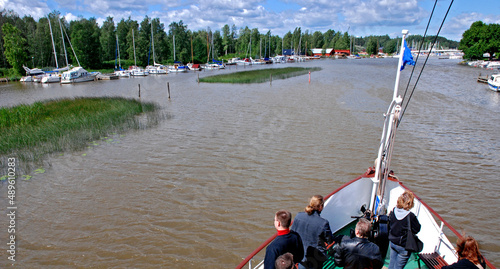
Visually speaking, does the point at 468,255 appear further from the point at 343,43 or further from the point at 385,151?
the point at 343,43

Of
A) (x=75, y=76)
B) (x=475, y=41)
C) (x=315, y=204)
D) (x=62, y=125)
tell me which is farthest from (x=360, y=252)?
(x=475, y=41)

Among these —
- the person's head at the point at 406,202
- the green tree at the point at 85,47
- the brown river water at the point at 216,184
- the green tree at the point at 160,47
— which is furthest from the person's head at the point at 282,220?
the green tree at the point at 160,47

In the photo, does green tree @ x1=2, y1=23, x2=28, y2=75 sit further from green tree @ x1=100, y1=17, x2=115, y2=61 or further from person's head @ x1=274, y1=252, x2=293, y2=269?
person's head @ x1=274, y1=252, x2=293, y2=269

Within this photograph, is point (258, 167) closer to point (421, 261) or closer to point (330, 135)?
point (330, 135)

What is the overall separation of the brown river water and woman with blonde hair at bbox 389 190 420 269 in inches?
139

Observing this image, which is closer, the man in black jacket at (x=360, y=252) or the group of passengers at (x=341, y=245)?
the group of passengers at (x=341, y=245)

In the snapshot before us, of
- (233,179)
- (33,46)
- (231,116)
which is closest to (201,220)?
(233,179)

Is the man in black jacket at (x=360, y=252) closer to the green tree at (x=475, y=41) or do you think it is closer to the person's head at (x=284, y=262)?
the person's head at (x=284, y=262)

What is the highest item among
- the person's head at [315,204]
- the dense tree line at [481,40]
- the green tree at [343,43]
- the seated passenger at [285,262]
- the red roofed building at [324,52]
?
the green tree at [343,43]

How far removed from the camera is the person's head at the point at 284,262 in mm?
3424

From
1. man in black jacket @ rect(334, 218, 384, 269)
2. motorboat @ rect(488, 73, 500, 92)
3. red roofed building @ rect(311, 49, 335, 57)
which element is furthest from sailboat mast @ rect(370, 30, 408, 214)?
red roofed building @ rect(311, 49, 335, 57)

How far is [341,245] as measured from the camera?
13.6ft

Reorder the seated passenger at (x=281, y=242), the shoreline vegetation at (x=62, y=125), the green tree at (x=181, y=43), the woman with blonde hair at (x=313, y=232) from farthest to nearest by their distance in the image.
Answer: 1. the green tree at (x=181, y=43)
2. the shoreline vegetation at (x=62, y=125)
3. the woman with blonde hair at (x=313, y=232)
4. the seated passenger at (x=281, y=242)

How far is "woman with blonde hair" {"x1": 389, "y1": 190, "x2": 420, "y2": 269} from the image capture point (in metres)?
4.50
